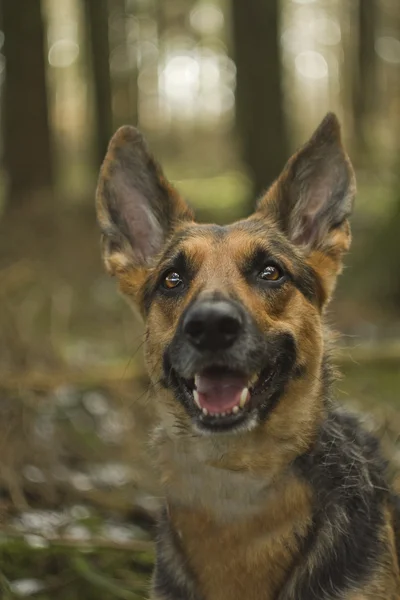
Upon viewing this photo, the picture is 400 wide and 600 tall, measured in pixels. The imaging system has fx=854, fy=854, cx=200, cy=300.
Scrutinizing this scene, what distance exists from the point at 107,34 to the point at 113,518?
16.8 meters

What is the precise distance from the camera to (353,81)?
2558 cm

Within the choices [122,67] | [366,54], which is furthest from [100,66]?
[366,54]

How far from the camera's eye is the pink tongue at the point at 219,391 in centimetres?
375

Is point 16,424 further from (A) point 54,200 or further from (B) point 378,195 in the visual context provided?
(A) point 54,200

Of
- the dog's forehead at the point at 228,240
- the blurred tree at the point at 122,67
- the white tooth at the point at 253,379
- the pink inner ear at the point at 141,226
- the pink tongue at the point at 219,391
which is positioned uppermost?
the dog's forehead at the point at 228,240

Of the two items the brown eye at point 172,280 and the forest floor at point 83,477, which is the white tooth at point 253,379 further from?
the forest floor at point 83,477

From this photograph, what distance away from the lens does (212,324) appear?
140 inches

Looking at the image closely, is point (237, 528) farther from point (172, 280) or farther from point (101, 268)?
point (101, 268)

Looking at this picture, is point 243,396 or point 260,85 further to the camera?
point 260,85

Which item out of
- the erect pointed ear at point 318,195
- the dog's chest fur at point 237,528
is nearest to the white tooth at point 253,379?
the dog's chest fur at point 237,528

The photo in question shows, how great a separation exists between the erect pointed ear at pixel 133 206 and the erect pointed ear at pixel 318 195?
565 millimetres

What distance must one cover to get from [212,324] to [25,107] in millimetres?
14854

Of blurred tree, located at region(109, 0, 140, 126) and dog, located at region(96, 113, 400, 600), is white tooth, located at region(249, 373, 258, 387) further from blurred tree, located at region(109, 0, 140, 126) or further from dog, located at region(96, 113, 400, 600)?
blurred tree, located at region(109, 0, 140, 126)

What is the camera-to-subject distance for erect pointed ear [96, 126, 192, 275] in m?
4.67
